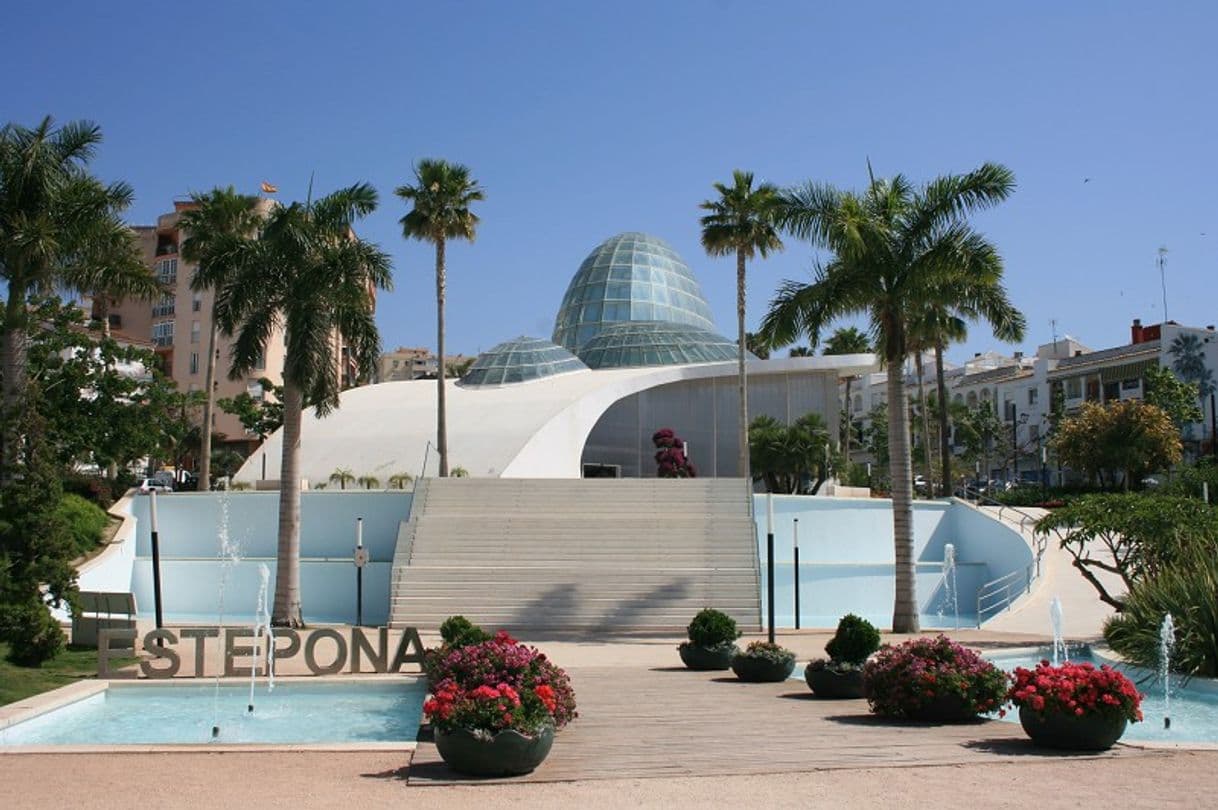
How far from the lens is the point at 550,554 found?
26875mm

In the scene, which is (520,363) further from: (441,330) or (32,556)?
(32,556)

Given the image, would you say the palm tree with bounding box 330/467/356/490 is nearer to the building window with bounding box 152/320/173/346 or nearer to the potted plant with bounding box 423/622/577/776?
the potted plant with bounding box 423/622/577/776

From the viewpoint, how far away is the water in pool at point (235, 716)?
1153 cm

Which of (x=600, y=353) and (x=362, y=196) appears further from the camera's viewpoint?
(x=600, y=353)

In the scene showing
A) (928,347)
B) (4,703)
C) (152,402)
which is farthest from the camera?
(928,347)

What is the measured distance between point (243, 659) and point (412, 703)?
328 centimetres

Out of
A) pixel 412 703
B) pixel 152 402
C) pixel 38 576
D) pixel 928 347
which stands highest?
pixel 928 347

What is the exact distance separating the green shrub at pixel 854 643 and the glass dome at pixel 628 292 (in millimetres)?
46978

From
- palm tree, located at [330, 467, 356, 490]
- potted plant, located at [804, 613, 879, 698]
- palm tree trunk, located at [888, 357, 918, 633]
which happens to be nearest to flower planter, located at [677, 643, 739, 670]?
potted plant, located at [804, 613, 879, 698]

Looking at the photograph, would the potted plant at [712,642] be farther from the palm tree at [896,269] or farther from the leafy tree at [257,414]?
the leafy tree at [257,414]

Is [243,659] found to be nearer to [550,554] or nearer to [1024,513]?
[550,554]

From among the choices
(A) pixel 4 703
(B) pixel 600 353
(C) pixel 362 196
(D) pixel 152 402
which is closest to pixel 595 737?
(A) pixel 4 703

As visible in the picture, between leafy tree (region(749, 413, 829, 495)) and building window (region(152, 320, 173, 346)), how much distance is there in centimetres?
3877

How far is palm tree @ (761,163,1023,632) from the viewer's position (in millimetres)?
21406
